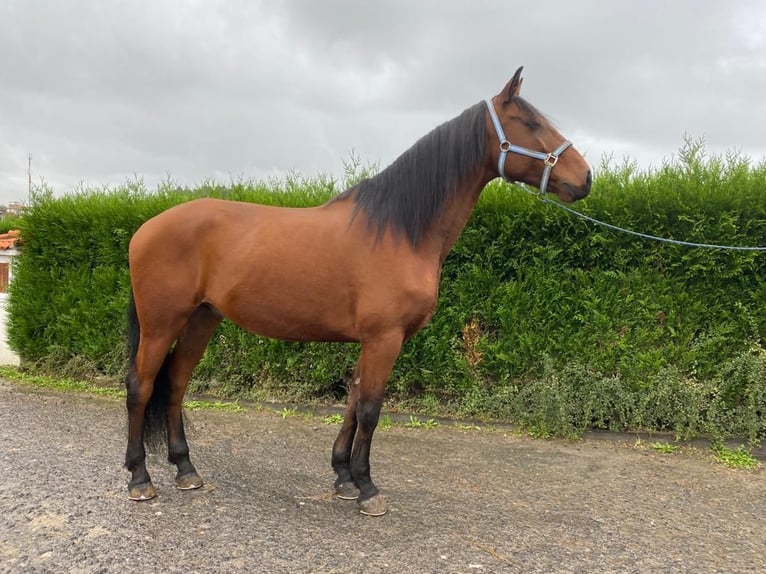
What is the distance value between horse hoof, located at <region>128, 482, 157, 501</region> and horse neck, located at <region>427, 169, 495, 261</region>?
2309mm

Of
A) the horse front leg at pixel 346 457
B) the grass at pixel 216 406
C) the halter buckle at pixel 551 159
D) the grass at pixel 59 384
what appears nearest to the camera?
the halter buckle at pixel 551 159

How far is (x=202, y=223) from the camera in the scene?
3141mm

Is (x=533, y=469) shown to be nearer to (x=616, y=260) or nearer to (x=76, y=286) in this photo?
(x=616, y=260)

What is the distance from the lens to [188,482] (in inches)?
131

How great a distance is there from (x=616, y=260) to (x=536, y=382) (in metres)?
1.40

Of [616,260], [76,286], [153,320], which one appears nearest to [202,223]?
[153,320]

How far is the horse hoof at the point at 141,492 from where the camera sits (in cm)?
312

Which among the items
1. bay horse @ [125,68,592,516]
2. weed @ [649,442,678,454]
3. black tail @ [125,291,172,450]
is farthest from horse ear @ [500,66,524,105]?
weed @ [649,442,678,454]

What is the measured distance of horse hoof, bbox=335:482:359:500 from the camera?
127 inches

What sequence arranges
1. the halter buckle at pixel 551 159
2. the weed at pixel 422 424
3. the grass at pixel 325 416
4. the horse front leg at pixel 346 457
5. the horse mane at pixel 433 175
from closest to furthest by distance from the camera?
the halter buckle at pixel 551 159 → the horse mane at pixel 433 175 → the horse front leg at pixel 346 457 → the grass at pixel 325 416 → the weed at pixel 422 424

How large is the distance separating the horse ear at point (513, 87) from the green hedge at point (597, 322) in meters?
2.17

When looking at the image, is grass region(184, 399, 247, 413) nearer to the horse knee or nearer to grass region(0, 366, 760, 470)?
grass region(0, 366, 760, 470)

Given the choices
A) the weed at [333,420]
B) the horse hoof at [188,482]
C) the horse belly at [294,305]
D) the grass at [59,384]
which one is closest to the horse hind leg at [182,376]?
the horse hoof at [188,482]

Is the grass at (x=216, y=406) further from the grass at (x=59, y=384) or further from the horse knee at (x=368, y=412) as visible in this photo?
the horse knee at (x=368, y=412)
